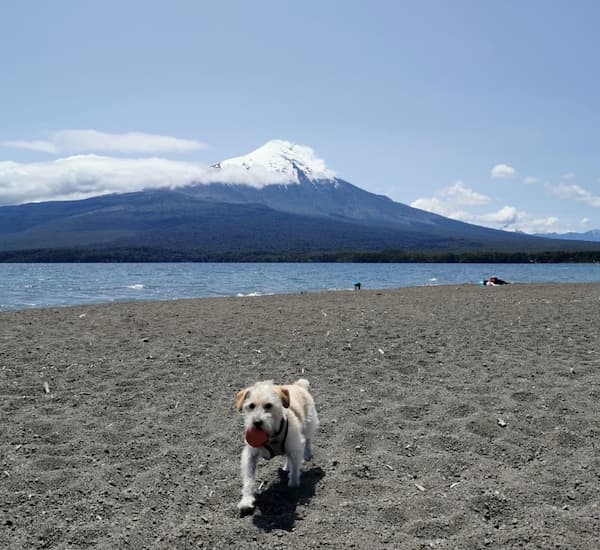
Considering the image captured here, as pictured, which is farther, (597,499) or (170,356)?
(170,356)

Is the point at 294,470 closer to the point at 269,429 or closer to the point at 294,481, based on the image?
the point at 294,481

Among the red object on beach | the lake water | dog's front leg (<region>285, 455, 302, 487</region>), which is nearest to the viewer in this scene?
the red object on beach

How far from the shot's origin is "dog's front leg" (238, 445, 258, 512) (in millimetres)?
4523

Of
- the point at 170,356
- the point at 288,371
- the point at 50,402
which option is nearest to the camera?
the point at 50,402

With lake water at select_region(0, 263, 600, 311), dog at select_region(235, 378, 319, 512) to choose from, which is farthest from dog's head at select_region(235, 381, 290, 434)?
lake water at select_region(0, 263, 600, 311)

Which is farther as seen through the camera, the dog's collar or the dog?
the dog's collar

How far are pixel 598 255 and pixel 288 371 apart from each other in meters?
144

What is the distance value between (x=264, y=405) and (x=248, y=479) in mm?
674

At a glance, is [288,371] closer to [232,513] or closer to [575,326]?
[232,513]

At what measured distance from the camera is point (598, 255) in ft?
432

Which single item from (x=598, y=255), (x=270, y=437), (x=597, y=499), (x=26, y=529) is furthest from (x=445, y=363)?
(x=598, y=255)

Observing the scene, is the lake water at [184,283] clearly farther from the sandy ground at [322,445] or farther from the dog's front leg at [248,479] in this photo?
the dog's front leg at [248,479]

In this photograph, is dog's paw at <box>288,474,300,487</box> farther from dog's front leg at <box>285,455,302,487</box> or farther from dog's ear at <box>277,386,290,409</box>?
dog's ear at <box>277,386,290,409</box>

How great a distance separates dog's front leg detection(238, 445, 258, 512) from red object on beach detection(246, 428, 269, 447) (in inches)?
9.4
